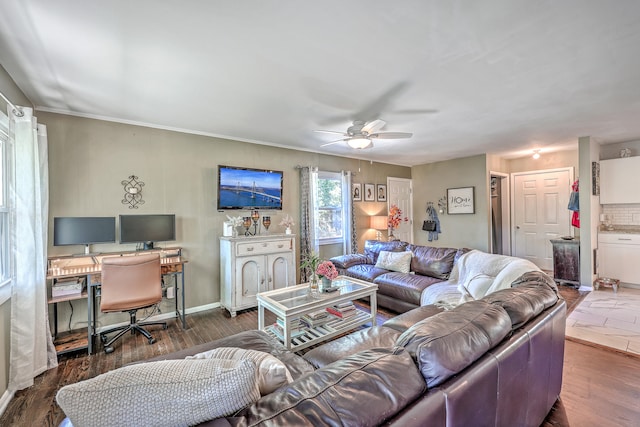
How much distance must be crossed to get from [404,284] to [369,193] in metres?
2.75

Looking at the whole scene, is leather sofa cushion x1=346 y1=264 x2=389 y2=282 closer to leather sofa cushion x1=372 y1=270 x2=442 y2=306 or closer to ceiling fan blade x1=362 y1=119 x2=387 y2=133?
leather sofa cushion x1=372 y1=270 x2=442 y2=306

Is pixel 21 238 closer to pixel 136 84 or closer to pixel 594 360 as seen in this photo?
pixel 136 84

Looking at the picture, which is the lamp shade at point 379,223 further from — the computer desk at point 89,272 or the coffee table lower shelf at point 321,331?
the computer desk at point 89,272

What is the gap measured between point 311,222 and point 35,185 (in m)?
3.31

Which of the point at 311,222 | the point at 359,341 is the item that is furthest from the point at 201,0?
the point at 311,222

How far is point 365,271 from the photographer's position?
156 inches

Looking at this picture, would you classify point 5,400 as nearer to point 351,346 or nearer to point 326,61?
point 351,346

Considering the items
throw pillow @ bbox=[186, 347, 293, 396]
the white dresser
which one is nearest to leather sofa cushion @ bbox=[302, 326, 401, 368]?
throw pillow @ bbox=[186, 347, 293, 396]

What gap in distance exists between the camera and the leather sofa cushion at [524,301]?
139cm

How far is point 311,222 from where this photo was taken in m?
4.76

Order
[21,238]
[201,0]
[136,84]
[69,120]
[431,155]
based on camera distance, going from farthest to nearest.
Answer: [431,155], [69,120], [136,84], [21,238], [201,0]

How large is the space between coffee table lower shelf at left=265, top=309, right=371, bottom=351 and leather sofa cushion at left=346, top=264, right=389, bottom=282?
89cm

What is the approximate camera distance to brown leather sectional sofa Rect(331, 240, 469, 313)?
10.9 feet

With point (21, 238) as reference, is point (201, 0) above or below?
above
